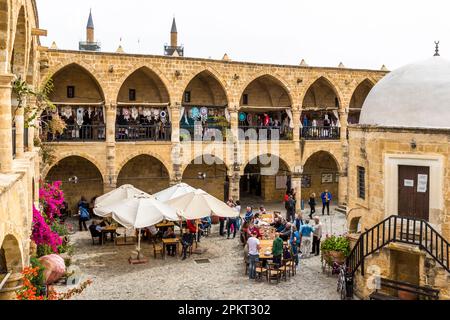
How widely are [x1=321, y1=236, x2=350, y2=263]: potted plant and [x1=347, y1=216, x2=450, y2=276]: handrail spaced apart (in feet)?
3.19

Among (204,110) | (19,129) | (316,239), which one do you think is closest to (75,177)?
(204,110)

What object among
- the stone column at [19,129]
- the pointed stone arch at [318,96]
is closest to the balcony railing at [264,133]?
the pointed stone arch at [318,96]

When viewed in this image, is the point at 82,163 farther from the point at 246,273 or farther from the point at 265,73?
the point at 246,273

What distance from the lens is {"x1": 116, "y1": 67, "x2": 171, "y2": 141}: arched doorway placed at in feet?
→ 67.2

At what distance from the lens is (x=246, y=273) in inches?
510

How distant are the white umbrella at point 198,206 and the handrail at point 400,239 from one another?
4.57m

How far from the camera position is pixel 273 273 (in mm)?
12469

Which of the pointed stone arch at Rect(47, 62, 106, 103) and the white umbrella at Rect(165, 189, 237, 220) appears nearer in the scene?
the white umbrella at Rect(165, 189, 237, 220)

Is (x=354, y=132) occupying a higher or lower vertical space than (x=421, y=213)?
higher

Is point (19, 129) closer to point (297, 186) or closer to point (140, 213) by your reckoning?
point (140, 213)

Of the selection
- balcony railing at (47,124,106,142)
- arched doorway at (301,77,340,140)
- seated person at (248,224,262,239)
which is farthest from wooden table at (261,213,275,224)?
balcony railing at (47,124,106,142)

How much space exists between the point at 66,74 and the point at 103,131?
335cm

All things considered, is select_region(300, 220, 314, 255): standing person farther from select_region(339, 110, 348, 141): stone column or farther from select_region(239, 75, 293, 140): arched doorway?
select_region(339, 110, 348, 141): stone column
